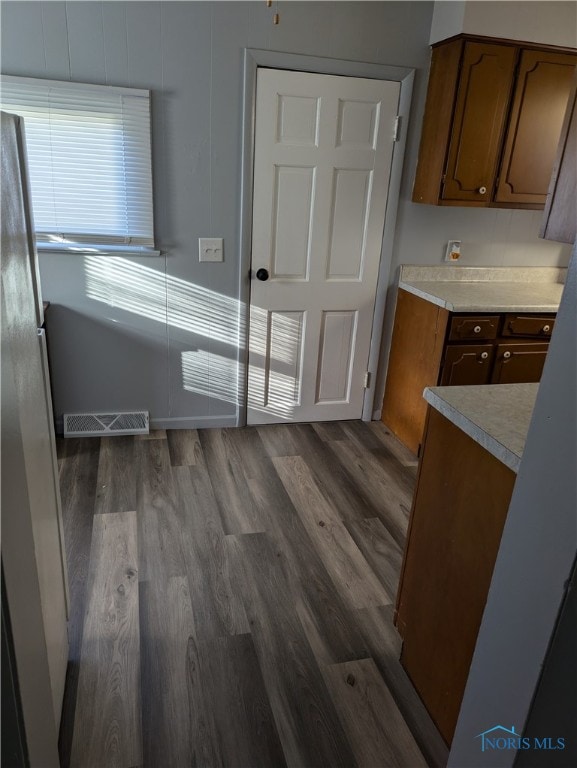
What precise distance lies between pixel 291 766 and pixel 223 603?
2.12ft

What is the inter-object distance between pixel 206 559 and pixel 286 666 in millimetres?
616

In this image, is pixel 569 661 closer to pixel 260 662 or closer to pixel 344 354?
pixel 260 662

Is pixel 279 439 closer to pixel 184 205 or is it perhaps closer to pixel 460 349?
pixel 460 349

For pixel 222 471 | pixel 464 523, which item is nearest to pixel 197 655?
pixel 464 523

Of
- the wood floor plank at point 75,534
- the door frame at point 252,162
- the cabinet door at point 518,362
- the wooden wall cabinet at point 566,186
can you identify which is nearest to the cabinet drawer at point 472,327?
the cabinet door at point 518,362

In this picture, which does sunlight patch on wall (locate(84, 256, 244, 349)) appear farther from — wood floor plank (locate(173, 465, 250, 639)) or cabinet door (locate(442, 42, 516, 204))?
cabinet door (locate(442, 42, 516, 204))

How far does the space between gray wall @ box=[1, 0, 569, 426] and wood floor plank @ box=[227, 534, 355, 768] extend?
4.29 feet

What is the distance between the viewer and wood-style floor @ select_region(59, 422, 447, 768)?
1566 millimetres

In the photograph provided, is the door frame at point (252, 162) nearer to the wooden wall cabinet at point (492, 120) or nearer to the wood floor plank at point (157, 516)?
the wooden wall cabinet at point (492, 120)

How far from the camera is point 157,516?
2543 millimetres

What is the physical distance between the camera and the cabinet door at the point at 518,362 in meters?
3.06

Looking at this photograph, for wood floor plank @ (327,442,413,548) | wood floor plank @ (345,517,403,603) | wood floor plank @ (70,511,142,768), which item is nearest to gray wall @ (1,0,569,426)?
wood floor plank @ (327,442,413,548)

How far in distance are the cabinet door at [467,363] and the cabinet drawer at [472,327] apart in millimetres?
56

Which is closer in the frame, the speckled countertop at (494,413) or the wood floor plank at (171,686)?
the speckled countertop at (494,413)
